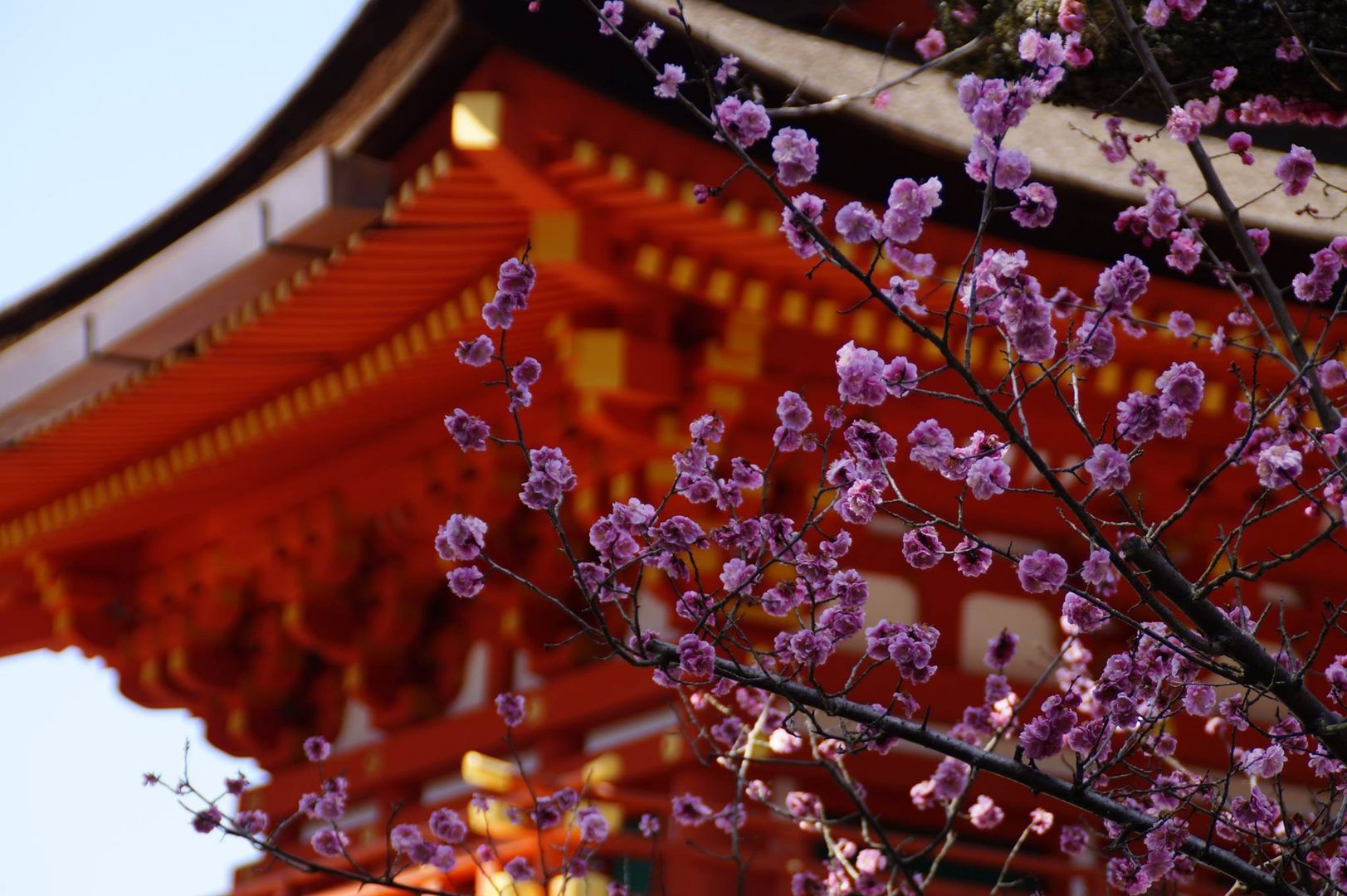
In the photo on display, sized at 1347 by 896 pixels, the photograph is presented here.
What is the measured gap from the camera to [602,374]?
18.4 feet

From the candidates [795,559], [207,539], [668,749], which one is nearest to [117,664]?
[207,539]

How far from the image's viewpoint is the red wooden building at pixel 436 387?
204 inches

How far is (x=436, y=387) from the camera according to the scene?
21.3 feet

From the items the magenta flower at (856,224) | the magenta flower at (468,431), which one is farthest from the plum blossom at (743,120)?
the magenta flower at (468,431)

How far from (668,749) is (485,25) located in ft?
7.31

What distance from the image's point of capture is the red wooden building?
5.18 m

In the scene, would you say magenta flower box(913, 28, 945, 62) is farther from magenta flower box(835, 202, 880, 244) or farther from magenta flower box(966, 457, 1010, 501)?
magenta flower box(966, 457, 1010, 501)

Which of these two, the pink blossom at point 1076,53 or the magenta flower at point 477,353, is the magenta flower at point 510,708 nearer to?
the magenta flower at point 477,353

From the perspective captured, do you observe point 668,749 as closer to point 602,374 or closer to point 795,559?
point 602,374

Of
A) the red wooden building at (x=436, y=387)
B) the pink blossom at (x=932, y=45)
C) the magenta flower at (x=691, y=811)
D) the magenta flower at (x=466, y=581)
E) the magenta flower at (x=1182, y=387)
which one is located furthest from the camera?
the red wooden building at (x=436, y=387)

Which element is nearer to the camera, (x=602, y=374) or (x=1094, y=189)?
(x=1094, y=189)

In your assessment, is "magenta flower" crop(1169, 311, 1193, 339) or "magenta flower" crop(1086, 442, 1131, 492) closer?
"magenta flower" crop(1086, 442, 1131, 492)

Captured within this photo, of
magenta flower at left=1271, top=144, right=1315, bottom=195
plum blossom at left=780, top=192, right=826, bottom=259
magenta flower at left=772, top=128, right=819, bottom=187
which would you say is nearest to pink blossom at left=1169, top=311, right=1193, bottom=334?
magenta flower at left=1271, top=144, right=1315, bottom=195

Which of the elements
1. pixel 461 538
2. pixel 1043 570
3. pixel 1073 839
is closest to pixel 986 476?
pixel 1043 570
